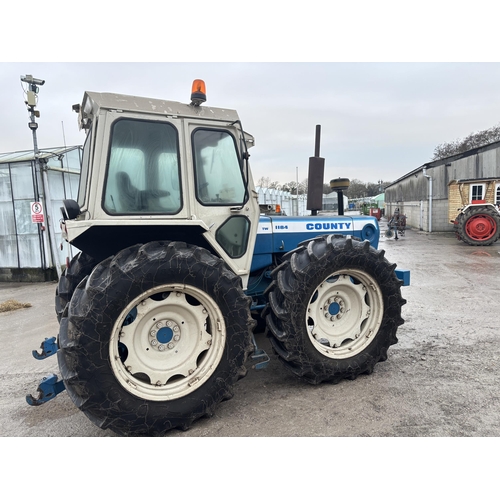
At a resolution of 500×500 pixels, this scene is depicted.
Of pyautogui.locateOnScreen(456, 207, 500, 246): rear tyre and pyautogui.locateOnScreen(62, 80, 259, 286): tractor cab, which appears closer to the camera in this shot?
pyautogui.locateOnScreen(62, 80, 259, 286): tractor cab

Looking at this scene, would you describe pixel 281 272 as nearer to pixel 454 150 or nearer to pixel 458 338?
pixel 458 338

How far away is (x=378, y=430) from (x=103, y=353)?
77.8 inches

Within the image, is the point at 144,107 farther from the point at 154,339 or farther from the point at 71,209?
the point at 154,339

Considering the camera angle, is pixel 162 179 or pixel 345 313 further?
pixel 345 313

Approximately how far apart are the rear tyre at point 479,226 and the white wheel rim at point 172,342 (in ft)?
46.7

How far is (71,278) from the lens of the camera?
3508 mm

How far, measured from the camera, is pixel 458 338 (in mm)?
4273

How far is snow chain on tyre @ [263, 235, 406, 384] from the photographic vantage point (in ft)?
9.89

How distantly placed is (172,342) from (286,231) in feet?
5.69

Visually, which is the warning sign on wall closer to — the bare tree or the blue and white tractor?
the blue and white tractor

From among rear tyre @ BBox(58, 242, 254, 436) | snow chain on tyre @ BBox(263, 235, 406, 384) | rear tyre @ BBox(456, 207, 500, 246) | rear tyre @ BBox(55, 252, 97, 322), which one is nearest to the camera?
rear tyre @ BBox(58, 242, 254, 436)

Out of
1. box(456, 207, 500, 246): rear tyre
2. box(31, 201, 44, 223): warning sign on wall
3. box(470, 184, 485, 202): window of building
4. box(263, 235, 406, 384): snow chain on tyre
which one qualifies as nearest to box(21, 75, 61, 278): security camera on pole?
box(31, 201, 44, 223): warning sign on wall

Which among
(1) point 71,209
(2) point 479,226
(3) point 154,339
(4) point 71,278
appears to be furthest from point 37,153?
(2) point 479,226

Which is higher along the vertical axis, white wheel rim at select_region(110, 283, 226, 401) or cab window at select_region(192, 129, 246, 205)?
cab window at select_region(192, 129, 246, 205)
